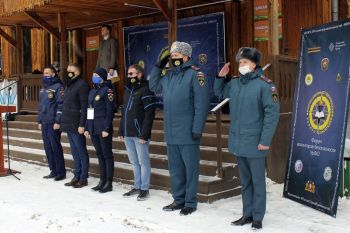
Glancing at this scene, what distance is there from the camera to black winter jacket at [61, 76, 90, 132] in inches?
257

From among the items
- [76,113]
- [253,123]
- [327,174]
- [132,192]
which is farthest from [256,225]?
[76,113]

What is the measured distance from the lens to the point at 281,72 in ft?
21.1

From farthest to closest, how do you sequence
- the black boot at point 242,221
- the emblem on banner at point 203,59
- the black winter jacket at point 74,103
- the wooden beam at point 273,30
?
the emblem on banner at point 203,59, the black winter jacket at point 74,103, the wooden beam at point 273,30, the black boot at point 242,221

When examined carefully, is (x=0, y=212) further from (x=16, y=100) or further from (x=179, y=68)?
(x=16, y=100)

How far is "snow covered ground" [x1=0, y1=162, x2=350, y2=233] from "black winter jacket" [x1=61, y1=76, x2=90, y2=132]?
3.06 feet

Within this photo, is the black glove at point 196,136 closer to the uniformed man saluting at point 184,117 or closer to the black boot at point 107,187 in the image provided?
the uniformed man saluting at point 184,117

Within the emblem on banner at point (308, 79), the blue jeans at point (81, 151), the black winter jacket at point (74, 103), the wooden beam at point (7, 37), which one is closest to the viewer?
the emblem on banner at point (308, 79)

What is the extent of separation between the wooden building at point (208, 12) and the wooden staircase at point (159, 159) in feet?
0.19

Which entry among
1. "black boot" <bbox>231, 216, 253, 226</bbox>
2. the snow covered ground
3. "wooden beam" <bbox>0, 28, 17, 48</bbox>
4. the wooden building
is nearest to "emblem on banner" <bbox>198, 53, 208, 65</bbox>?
the wooden building

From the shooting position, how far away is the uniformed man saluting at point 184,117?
16.5ft

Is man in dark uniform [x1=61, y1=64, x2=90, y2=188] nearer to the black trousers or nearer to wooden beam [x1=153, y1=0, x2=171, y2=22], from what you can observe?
the black trousers

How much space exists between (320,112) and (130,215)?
2439mm

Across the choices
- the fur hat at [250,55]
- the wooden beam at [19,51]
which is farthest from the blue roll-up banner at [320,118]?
the wooden beam at [19,51]

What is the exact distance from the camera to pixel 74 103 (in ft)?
21.6
